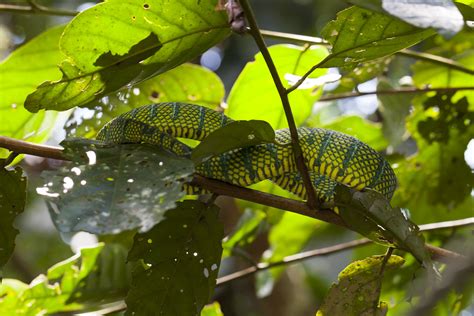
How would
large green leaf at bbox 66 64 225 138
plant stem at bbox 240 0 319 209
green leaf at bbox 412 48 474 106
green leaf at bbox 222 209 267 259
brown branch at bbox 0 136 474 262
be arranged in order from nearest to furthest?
plant stem at bbox 240 0 319 209 → brown branch at bbox 0 136 474 262 → large green leaf at bbox 66 64 225 138 → green leaf at bbox 222 209 267 259 → green leaf at bbox 412 48 474 106

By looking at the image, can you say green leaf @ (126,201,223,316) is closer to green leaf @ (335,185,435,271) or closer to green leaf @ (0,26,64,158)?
green leaf @ (335,185,435,271)

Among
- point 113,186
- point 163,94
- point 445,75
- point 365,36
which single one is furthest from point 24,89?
point 445,75

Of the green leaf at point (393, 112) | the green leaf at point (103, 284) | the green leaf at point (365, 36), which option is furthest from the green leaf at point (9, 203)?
the green leaf at point (393, 112)

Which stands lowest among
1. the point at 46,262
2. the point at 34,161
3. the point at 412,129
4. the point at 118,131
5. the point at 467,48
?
the point at 46,262

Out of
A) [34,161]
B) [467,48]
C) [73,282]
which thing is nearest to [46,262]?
[34,161]

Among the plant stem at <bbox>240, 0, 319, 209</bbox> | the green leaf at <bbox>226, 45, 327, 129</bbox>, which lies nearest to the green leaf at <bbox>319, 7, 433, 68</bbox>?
the plant stem at <bbox>240, 0, 319, 209</bbox>

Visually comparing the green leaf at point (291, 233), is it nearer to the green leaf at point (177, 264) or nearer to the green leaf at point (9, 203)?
the green leaf at point (177, 264)

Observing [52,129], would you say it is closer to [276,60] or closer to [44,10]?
[44,10]
